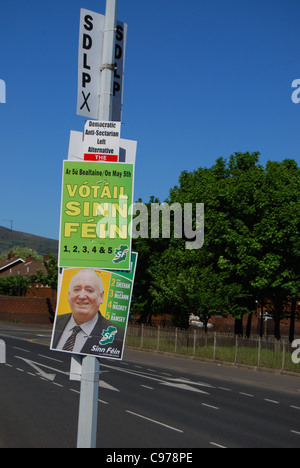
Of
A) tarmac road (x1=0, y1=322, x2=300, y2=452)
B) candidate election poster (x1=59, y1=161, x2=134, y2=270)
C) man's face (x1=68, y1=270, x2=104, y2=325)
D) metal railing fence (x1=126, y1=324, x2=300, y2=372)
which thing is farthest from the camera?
metal railing fence (x1=126, y1=324, x2=300, y2=372)

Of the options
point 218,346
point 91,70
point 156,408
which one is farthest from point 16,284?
point 91,70

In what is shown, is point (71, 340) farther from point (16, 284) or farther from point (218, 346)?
point (16, 284)

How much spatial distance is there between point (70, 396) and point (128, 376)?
7.20m

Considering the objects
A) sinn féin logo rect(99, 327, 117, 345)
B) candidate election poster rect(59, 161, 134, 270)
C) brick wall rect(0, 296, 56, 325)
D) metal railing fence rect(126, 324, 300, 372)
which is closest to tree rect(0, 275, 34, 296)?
brick wall rect(0, 296, 56, 325)

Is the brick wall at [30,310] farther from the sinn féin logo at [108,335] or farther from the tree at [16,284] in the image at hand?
the sinn féin logo at [108,335]

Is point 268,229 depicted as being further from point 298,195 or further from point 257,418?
point 257,418

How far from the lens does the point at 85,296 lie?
559cm

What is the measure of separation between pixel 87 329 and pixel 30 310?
71237mm

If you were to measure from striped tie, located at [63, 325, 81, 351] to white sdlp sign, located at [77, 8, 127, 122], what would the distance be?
7.02 feet

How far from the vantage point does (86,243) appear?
18.7ft

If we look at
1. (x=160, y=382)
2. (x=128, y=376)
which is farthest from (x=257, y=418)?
(x=128, y=376)

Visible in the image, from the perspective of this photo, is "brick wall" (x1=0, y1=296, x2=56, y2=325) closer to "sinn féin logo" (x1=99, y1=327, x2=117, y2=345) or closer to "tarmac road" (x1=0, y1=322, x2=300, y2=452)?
"tarmac road" (x1=0, y1=322, x2=300, y2=452)

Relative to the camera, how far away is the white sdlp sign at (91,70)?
596 cm

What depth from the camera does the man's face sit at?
5543mm
